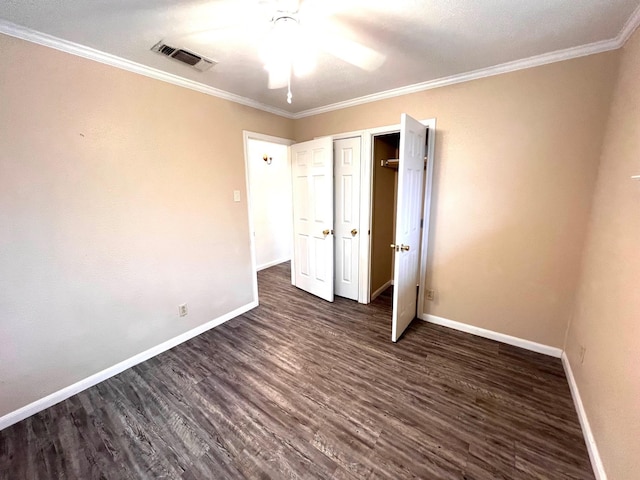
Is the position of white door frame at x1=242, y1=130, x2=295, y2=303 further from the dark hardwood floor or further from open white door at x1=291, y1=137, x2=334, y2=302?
the dark hardwood floor

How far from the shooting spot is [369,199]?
3.08m

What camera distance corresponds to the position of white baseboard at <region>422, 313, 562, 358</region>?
2275 millimetres

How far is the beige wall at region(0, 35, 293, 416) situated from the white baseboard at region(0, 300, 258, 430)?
1.8 inches

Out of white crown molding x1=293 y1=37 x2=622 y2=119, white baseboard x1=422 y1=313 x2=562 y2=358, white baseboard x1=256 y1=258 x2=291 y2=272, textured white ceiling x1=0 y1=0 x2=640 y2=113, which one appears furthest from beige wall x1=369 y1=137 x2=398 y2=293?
white baseboard x1=256 y1=258 x2=291 y2=272

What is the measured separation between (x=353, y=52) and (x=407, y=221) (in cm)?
144

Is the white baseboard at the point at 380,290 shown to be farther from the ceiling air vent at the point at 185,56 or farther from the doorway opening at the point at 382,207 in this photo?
the ceiling air vent at the point at 185,56

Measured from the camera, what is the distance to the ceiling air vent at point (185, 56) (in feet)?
5.99

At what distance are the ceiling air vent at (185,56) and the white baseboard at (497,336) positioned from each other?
316cm

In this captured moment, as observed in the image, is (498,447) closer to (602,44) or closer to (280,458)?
(280,458)

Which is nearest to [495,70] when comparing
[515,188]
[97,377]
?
[515,188]

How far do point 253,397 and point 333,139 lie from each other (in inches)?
110

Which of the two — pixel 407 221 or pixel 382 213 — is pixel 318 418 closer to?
pixel 407 221

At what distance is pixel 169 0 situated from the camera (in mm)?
1348

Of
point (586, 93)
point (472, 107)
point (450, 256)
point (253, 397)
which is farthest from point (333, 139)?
point (253, 397)
